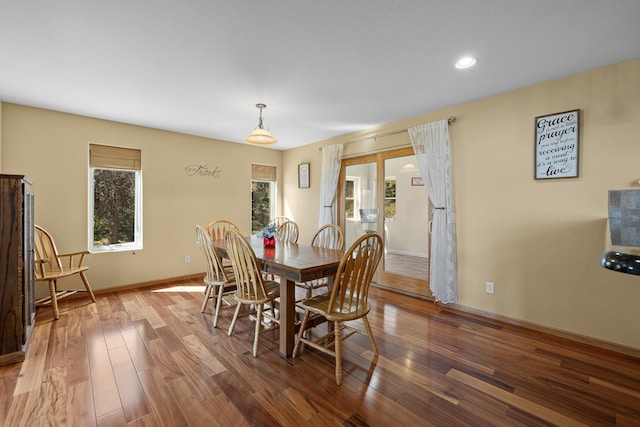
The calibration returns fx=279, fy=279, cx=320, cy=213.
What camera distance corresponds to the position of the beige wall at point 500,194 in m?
2.36

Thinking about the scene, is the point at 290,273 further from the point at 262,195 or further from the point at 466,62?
the point at 262,195

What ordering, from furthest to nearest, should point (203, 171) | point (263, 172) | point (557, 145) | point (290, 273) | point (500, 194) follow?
point (263, 172) → point (203, 171) → point (500, 194) → point (557, 145) → point (290, 273)

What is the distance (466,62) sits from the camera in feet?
7.54

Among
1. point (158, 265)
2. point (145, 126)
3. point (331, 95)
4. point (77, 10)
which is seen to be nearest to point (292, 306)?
point (331, 95)

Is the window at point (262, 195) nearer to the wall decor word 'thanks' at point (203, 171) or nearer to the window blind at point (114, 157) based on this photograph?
the wall decor word 'thanks' at point (203, 171)

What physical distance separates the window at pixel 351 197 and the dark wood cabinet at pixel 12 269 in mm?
3710

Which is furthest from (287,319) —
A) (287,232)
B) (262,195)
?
(262,195)

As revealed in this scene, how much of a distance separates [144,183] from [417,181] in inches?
154

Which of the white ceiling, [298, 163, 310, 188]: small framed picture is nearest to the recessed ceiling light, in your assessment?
the white ceiling

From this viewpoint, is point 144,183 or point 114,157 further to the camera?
point 144,183

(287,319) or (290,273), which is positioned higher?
(290,273)

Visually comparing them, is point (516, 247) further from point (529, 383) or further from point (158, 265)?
point (158, 265)

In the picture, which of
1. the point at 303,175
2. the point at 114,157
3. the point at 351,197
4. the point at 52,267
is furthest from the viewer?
the point at 303,175

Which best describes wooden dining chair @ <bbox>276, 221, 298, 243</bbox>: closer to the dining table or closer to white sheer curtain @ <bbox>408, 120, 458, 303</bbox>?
the dining table
